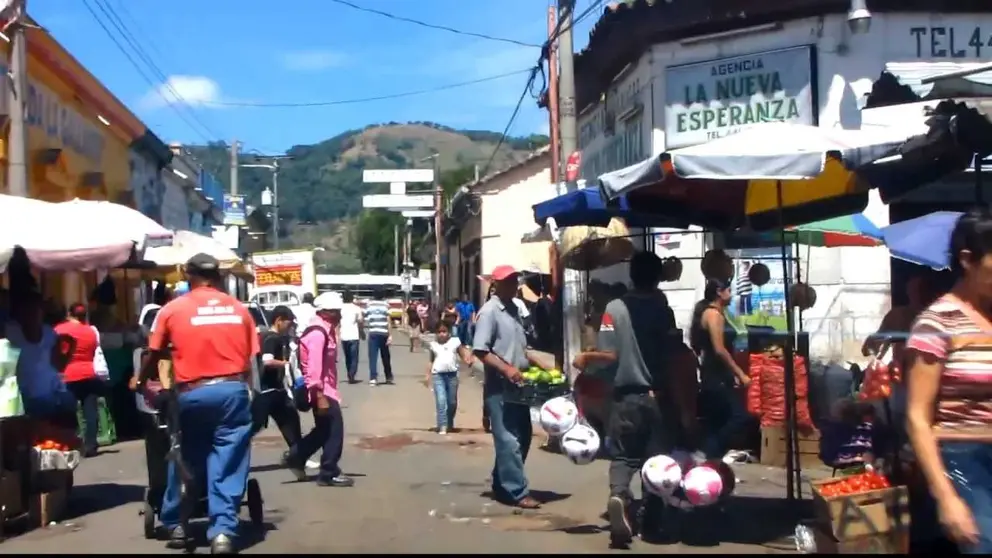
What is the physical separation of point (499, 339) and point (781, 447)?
11.5ft

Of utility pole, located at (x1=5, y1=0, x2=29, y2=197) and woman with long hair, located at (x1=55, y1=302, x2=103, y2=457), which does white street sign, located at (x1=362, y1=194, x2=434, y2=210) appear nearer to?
utility pole, located at (x1=5, y1=0, x2=29, y2=197)

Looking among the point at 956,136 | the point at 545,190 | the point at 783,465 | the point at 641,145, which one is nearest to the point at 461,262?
the point at 545,190

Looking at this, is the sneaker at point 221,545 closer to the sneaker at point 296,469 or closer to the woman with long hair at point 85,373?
the sneaker at point 296,469

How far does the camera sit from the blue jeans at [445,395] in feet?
50.5

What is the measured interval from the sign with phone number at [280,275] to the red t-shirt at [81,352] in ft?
81.6

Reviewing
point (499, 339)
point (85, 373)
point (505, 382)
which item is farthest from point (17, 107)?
point (505, 382)

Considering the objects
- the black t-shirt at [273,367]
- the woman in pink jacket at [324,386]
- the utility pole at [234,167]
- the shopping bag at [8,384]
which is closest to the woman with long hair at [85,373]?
the black t-shirt at [273,367]

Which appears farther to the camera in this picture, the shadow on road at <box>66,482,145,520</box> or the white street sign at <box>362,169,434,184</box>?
the white street sign at <box>362,169,434,184</box>

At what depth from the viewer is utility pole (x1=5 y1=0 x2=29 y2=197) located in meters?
13.6

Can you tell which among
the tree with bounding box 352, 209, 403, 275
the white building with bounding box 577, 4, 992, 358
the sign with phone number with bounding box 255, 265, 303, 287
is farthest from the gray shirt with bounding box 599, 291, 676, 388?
the tree with bounding box 352, 209, 403, 275

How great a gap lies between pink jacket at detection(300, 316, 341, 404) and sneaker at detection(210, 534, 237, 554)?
2994mm

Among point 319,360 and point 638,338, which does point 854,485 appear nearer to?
point 638,338

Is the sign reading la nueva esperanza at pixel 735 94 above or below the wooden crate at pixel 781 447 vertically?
above

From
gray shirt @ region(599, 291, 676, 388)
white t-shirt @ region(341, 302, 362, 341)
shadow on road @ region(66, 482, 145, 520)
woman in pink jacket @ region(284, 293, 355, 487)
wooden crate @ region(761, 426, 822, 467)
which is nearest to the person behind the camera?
gray shirt @ region(599, 291, 676, 388)
